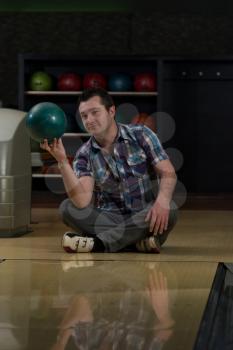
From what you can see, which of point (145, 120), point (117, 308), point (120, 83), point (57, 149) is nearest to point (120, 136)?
point (57, 149)

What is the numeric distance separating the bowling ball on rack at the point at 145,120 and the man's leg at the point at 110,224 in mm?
3803

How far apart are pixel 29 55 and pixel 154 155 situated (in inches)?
172

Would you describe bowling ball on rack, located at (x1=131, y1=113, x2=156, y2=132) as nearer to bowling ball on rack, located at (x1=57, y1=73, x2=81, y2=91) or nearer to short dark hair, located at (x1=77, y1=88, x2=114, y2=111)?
bowling ball on rack, located at (x1=57, y1=73, x2=81, y2=91)

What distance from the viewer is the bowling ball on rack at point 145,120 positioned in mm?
8602

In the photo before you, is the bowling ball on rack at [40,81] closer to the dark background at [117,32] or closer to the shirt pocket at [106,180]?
the dark background at [117,32]

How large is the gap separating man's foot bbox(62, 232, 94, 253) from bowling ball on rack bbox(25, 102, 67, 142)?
683 mm

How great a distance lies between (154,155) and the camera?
4734mm

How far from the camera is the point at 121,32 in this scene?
9273 millimetres

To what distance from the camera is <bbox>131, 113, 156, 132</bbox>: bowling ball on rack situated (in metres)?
8.60

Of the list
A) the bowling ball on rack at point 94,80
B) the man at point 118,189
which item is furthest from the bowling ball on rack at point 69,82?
the man at point 118,189

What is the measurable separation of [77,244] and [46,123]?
79 cm

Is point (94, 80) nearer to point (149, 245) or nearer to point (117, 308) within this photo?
point (149, 245)

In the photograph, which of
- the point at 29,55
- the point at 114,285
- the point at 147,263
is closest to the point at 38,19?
the point at 29,55

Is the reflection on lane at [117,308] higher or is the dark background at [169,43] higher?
the dark background at [169,43]
